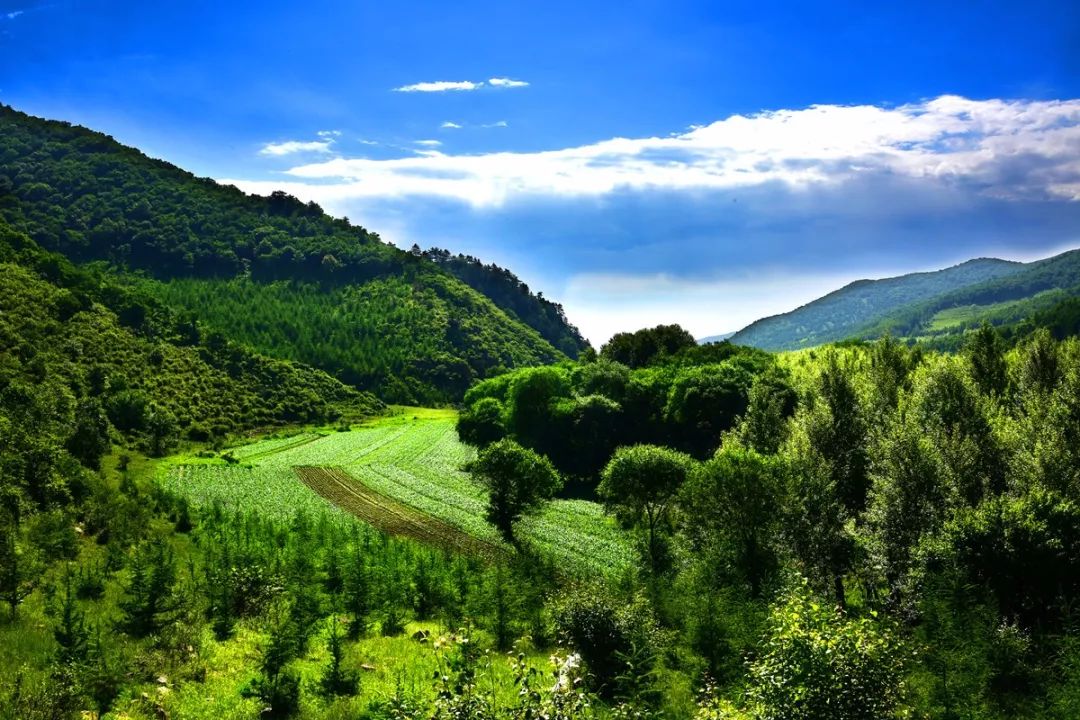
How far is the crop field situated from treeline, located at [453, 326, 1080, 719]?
20.1 feet

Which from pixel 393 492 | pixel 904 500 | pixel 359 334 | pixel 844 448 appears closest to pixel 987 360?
pixel 844 448

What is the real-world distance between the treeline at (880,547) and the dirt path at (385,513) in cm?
1252

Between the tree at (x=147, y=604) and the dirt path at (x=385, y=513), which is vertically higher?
the tree at (x=147, y=604)

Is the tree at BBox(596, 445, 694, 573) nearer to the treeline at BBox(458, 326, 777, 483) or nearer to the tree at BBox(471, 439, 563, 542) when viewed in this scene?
the tree at BBox(471, 439, 563, 542)

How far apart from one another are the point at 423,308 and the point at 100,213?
9672 cm

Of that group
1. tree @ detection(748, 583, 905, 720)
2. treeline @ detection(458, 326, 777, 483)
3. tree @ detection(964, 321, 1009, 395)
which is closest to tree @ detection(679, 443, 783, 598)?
tree @ detection(748, 583, 905, 720)

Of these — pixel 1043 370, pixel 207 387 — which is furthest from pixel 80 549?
pixel 207 387

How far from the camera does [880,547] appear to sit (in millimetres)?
35688

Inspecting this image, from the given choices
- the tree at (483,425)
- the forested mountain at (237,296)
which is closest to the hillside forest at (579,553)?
the tree at (483,425)

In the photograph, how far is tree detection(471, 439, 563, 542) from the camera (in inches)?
2066

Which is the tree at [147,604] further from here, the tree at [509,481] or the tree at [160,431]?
the tree at [160,431]

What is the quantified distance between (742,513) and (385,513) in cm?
3725

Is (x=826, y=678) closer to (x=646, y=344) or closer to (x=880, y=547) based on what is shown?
(x=880, y=547)

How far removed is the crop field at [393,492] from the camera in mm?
53219
